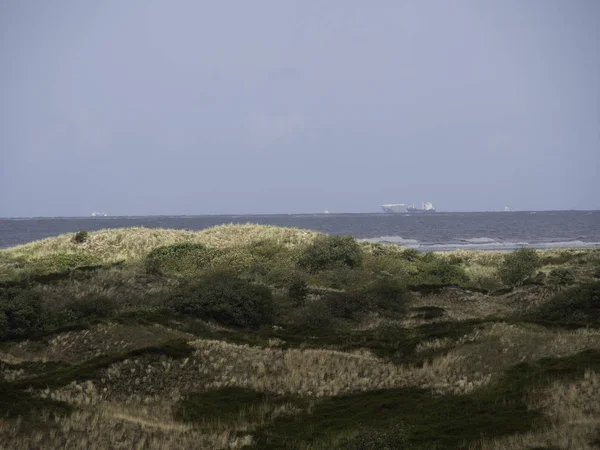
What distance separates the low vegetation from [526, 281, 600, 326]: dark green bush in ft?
0.22

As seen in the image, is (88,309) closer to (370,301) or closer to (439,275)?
(370,301)

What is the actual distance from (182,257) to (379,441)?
3412cm

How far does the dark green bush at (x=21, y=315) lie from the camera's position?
814 inches

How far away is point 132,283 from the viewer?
3019 centimetres

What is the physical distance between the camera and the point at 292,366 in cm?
1603

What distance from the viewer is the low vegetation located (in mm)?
10641

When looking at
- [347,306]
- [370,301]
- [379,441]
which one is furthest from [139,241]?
[379,441]

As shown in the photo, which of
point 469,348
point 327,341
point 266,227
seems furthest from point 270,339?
point 266,227

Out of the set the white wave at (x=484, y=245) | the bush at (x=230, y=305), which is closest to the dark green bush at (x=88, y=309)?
the bush at (x=230, y=305)

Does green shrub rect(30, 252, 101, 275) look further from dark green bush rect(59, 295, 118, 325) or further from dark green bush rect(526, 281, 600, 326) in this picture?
dark green bush rect(526, 281, 600, 326)

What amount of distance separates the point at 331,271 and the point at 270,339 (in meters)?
17.9

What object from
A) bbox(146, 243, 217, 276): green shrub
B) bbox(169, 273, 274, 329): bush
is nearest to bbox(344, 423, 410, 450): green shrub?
bbox(169, 273, 274, 329): bush

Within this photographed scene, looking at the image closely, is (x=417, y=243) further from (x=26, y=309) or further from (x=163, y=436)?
(x=163, y=436)

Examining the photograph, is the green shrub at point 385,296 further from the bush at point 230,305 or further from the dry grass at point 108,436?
the dry grass at point 108,436
